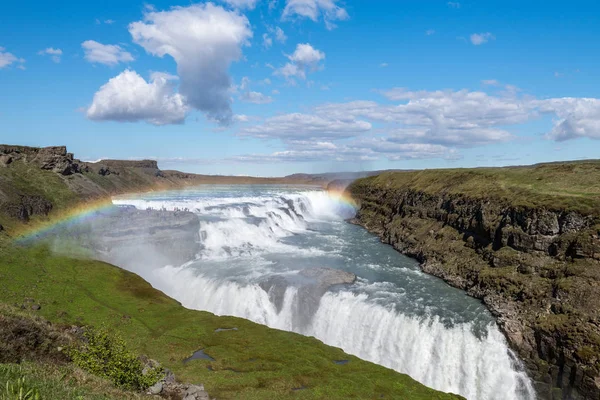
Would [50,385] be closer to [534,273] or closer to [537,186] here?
[534,273]

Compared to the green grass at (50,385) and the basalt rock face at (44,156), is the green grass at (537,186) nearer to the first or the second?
the green grass at (50,385)

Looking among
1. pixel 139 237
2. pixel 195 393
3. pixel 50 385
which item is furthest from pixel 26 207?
pixel 50 385

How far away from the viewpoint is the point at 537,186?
54.8 m

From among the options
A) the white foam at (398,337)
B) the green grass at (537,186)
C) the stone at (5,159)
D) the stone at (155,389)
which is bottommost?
the white foam at (398,337)

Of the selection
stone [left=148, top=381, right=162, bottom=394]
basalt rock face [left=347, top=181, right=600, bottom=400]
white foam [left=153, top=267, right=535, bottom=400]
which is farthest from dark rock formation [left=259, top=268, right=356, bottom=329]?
stone [left=148, top=381, right=162, bottom=394]

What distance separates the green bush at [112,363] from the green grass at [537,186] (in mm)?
47323

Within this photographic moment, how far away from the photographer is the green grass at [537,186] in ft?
149

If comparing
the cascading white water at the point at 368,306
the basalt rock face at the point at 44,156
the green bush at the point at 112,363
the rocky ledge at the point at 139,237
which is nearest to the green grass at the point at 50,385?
the green bush at the point at 112,363

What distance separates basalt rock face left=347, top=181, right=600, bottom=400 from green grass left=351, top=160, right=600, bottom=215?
1577 mm

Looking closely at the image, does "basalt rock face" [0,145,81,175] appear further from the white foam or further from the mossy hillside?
the white foam

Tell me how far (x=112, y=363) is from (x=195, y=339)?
48.2ft

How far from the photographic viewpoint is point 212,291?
48.8 meters

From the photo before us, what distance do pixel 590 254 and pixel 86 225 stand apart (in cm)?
7396

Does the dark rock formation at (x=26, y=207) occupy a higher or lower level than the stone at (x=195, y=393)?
higher
